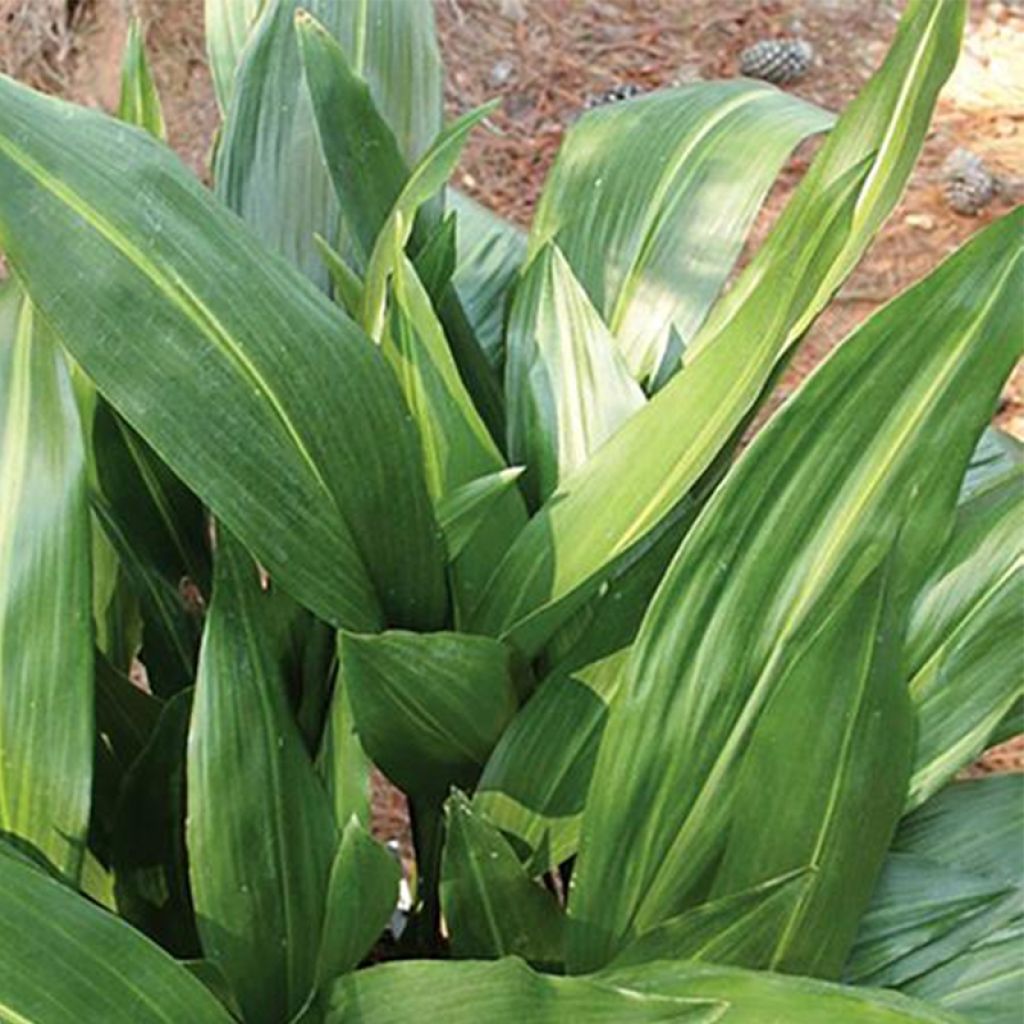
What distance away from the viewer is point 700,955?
2.35 ft

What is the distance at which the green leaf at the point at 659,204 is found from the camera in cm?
95


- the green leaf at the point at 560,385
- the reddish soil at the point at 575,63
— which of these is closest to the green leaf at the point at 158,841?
the green leaf at the point at 560,385

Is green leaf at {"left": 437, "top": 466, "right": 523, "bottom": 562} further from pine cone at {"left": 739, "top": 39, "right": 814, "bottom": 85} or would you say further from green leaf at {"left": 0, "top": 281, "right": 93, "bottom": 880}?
pine cone at {"left": 739, "top": 39, "right": 814, "bottom": 85}

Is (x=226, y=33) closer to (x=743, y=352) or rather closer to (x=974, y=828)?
(x=743, y=352)

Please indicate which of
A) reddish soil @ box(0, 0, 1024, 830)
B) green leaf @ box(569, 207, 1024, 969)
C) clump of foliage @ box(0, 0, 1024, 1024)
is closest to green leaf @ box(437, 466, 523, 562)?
clump of foliage @ box(0, 0, 1024, 1024)

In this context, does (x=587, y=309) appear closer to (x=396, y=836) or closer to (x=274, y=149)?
(x=274, y=149)

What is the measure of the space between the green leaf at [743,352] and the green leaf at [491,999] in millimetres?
175

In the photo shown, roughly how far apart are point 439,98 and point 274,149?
108 mm

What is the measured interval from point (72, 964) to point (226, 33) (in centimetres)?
59

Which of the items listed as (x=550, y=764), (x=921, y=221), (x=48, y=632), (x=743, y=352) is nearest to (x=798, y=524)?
(x=743, y=352)

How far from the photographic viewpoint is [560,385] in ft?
2.85

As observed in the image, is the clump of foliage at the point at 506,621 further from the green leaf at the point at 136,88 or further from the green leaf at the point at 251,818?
the green leaf at the point at 136,88

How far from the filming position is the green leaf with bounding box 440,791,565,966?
734mm

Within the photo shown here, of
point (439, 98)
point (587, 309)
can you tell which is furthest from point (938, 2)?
point (439, 98)
